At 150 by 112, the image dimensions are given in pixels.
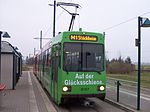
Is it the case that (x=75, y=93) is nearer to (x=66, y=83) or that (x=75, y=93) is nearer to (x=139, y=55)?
(x=66, y=83)

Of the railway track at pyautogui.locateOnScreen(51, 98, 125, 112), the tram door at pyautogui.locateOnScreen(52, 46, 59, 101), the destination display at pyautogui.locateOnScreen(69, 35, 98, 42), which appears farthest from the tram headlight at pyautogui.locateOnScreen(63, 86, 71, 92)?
the destination display at pyautogui.locateOnScreen(69, 35, 98, 42)

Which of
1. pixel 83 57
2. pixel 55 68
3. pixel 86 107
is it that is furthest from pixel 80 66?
pixel 86 107

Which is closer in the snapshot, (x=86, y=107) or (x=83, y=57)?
(x=83, y=57)

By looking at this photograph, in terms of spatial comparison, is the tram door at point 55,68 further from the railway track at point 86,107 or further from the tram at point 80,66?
the railway track at point 86,107

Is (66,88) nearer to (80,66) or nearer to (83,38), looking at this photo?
(80,66)

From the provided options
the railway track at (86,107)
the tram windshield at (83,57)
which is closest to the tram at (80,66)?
the tram windshield at (83,57)

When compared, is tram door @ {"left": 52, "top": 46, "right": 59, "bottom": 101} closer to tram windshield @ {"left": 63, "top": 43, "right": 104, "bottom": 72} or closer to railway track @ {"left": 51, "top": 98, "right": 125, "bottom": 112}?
railway track @ {"left": 51, "top": 98, "right": 125, "bottom": 112}

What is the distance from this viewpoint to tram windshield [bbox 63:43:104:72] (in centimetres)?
1562

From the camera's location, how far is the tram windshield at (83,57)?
15.6m

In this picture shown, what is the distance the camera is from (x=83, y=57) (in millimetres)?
15734

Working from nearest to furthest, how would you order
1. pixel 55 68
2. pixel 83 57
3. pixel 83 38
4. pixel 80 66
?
pixel 80 66
pixel 83 57
pixel 83 38
pixel 55 68

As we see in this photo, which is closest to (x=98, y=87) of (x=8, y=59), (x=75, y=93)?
(x=75, y=93)

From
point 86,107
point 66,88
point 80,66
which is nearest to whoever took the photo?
point 66,88

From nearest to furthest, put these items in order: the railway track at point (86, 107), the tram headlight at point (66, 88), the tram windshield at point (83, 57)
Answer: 1. the tram headlight at point (66, 88)
2. the railway track at point (86, 107)
3. the tram windshield at point (83, 57)
